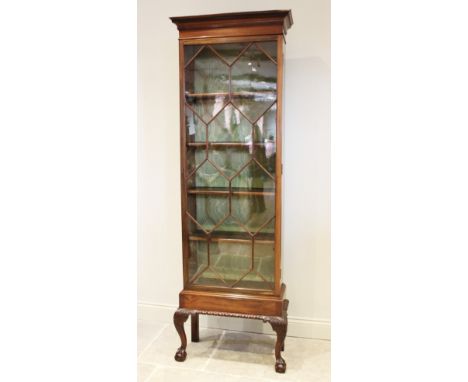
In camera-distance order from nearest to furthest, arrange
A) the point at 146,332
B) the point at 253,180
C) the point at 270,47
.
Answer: the point at 270,47 → the point at 253,180 → the point at 146,332

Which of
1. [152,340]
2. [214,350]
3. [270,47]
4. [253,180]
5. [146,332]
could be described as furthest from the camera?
[146,332]

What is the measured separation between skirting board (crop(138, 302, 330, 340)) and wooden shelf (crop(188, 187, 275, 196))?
867 mm

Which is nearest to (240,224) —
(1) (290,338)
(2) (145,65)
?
(1) (290,338)

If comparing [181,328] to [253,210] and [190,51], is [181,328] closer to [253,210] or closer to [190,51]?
[253,210]

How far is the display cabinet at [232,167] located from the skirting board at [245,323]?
1.29 feet

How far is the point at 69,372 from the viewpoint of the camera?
1.09ft

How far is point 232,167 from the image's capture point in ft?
6.54

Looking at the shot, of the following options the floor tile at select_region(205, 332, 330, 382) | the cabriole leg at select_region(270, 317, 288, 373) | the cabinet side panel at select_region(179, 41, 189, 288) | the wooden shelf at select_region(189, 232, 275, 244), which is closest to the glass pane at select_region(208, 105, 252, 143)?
the cabinet side panel at select_region(179, 41, 189, 288)

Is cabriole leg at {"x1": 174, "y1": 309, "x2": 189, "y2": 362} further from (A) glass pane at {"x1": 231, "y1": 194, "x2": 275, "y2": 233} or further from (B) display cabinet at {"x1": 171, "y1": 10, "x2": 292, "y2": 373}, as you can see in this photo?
(A) glass pane at {"x1": 231, "y1": 194, "x2": 275, "y2": 233}

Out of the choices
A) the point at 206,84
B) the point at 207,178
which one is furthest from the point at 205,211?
the point at 206,84

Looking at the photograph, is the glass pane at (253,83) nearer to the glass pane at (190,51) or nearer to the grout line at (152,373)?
the glass pane at (190,51)

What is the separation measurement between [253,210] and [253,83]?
0.66 meters
